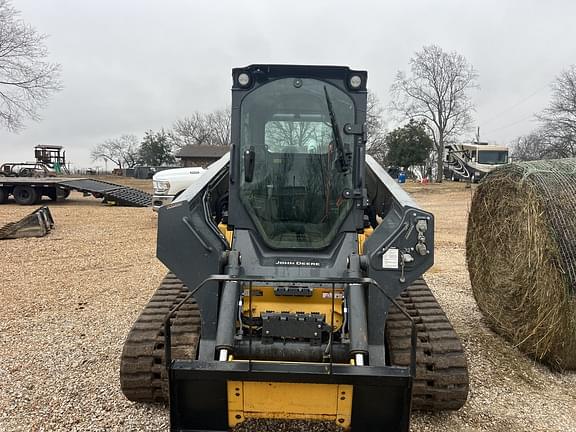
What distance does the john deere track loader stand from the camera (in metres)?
2.83

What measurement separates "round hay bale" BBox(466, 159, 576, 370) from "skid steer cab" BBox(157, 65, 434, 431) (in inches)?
50.2

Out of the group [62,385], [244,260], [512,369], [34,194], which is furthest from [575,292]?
[34,194]

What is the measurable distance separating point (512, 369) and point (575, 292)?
3.01 feet

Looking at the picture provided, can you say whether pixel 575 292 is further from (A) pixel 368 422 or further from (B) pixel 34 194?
(B) pixel 34 194

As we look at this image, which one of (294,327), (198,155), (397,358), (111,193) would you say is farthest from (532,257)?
(198,155)

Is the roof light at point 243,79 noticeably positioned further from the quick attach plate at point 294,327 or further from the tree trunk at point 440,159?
the tree trunk at point 440,159

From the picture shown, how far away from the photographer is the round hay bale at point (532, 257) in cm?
405

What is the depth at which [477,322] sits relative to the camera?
18.2 ft

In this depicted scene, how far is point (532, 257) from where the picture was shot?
4.29 meters

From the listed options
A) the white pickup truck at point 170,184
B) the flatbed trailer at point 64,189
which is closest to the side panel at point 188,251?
the white pickup truck at point 170,184

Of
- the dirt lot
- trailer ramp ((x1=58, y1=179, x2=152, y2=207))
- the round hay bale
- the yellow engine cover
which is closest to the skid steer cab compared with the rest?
the yellow engine cover

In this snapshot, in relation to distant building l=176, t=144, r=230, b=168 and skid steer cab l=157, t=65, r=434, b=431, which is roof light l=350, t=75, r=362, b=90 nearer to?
skid steer cab l=157, t=65, r=434, b=431

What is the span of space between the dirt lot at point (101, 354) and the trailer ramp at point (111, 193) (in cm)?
894

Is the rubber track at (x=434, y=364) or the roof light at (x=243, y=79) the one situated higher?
the roof light at (x=243, y=79)
